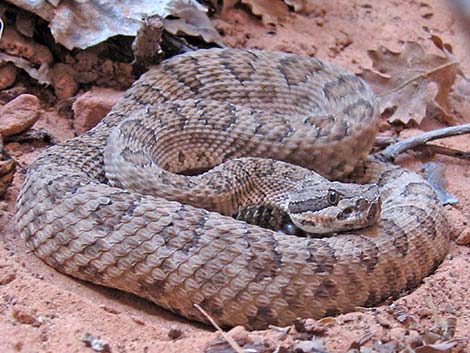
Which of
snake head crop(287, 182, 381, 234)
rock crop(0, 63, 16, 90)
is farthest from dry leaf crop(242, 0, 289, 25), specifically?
snake head crop(287, 182, 381, 234)

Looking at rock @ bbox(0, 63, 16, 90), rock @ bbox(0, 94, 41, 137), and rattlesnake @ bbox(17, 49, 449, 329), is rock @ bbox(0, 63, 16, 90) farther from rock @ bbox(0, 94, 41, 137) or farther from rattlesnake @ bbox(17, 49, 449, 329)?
rattlesnake @ bbox(17, 49, 449, 329)

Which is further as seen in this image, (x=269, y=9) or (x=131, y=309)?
(x=269, y=9)

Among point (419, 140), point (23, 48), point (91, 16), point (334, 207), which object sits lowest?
point (419, 140)

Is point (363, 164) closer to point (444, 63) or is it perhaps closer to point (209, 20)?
point (444, 63)

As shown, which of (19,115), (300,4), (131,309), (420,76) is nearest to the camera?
(131,309)

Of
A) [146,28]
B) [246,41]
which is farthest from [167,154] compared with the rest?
[246,41]

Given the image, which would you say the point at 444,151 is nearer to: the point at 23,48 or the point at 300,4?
the point at 300,4

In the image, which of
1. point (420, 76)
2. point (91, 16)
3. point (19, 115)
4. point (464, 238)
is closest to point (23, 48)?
point (91, 16)

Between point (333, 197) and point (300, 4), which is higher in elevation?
point (300, 4)
